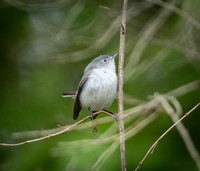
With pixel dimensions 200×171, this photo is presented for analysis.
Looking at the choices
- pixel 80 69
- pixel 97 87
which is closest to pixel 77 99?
pixel 97 87

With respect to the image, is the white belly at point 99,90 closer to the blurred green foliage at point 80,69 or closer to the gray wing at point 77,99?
the gray wing at point 77,99

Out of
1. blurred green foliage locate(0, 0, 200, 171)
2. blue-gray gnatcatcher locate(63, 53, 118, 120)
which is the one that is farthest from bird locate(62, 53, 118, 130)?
blurred green foliage locate(0, 0, 200, 171)

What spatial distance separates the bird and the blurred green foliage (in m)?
0.19

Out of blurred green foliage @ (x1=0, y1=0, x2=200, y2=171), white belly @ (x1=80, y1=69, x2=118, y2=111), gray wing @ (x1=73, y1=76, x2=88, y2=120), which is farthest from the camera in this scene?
blurred green foliage @ (x1=0, y1=0, x2=200, y2=171)

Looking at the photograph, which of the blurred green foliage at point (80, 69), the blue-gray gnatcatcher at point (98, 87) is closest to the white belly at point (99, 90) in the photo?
the blue-gray gnatcatcher at point (98, 87)

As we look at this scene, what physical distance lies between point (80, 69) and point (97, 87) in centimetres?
219

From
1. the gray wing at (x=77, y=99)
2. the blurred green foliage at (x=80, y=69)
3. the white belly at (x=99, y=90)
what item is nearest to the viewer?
the white belly at (x=99, y=90)

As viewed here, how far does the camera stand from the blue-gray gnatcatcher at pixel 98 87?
11.6ft

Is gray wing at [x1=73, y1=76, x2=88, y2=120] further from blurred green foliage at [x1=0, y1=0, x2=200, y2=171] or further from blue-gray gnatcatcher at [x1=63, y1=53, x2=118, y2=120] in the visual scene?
blurred green foliage at [x1=0, y1=0, x2=200, y2=171]

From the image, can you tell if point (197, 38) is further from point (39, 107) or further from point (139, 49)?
point (39, 107)

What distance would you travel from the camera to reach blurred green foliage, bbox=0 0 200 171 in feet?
12.8

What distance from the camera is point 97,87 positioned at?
357 cm

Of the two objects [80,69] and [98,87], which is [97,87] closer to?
[98,87]

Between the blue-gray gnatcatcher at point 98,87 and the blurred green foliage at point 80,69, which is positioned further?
the blurred green foliage at point 80,69
